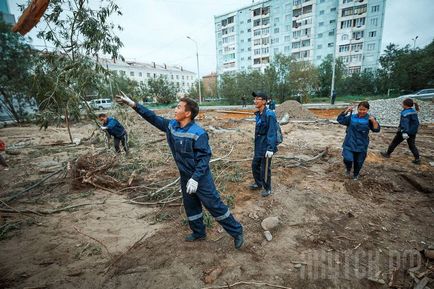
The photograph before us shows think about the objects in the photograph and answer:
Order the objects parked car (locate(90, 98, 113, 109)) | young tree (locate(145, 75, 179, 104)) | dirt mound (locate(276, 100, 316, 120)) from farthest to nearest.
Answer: young tree (locate(145, 75, 179, 104)), dirt mound (locate(276, 100, 316, 120)), parked car (locate(90, 98, 113, 109))

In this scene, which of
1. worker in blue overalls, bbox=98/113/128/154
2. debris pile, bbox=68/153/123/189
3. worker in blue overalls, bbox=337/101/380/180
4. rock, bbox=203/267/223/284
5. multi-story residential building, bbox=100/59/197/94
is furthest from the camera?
multi-story residential building, bbox=100/59/197/94

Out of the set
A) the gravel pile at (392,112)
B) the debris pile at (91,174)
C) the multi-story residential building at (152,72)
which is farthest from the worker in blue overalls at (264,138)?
the multi-story residential building at (152,72)

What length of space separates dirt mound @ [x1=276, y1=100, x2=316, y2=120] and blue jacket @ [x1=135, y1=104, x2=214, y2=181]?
41.2ft

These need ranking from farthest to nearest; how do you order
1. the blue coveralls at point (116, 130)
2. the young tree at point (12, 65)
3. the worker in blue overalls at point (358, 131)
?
the young tree at point (12, 65), the blue coveralls at point (116, 130), the worker in blue overalls at point (358, 131)

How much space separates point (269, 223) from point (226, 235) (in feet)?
2.25

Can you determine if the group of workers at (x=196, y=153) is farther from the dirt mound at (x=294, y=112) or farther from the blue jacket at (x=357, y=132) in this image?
the dirt mound at (x=294, y=112)

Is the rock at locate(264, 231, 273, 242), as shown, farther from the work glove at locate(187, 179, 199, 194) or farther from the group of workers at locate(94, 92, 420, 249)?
the work glove at locate(187, 179, 199, 194)

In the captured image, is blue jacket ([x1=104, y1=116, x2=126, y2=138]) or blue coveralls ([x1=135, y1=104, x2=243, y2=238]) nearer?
blue coveralls ([x1=135, y1=104, x2=243, y2=238])

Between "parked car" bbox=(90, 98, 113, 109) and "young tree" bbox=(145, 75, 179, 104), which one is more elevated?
"young tree" bbox=(145, 75, 179, 104)

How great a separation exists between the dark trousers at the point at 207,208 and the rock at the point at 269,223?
0.66 m

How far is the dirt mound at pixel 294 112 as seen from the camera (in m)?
13.8

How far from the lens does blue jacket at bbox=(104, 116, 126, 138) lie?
21.3ft

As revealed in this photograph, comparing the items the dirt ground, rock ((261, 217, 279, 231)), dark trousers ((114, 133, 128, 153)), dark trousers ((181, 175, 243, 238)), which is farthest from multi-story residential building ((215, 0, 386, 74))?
dark trousers ((181, 175, 243, 238))

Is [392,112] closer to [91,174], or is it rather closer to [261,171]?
[261,171]
